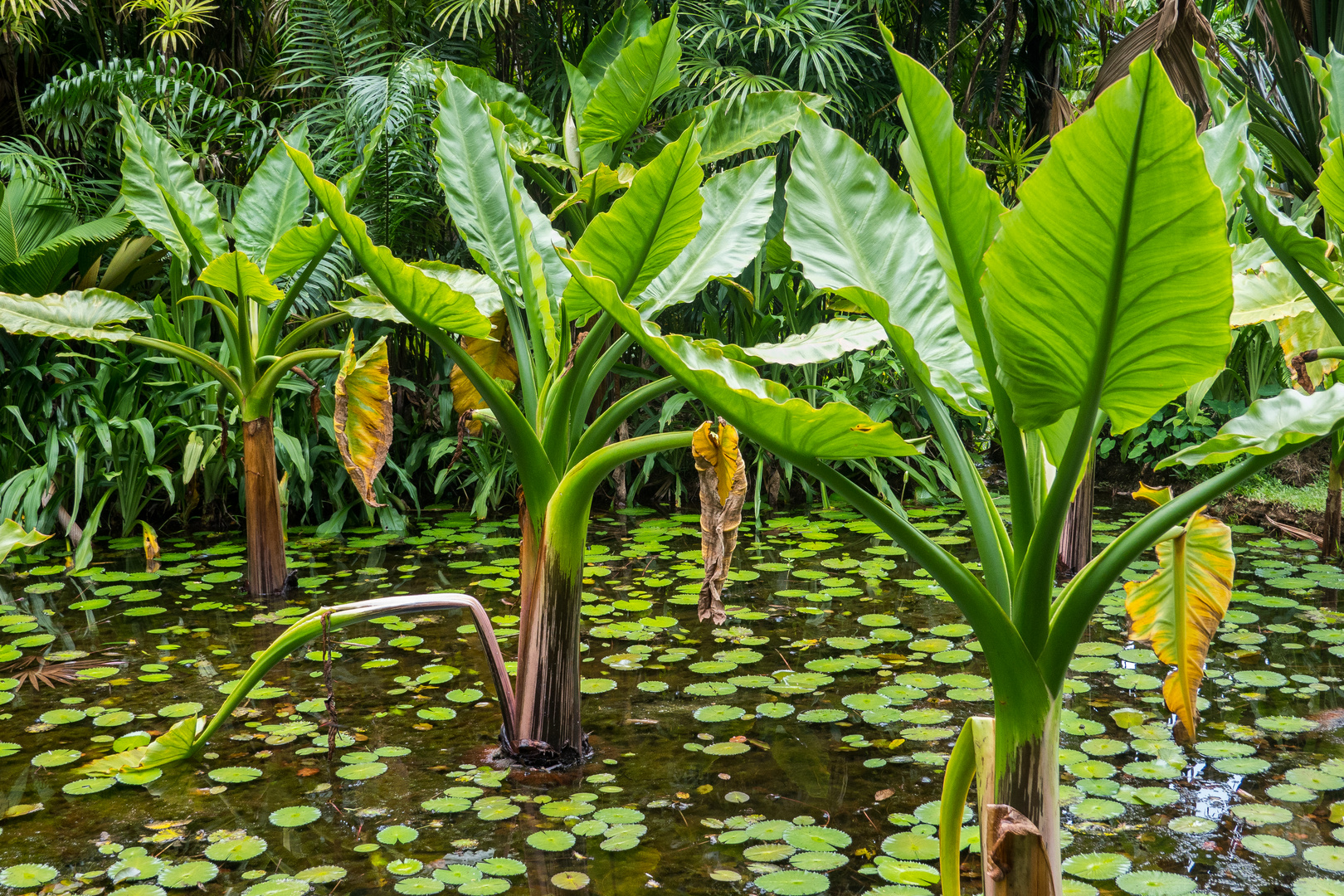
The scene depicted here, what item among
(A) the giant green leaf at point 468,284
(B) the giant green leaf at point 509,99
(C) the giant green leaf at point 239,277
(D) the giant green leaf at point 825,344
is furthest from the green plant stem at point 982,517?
(B) the giant green leaf at point 509,99

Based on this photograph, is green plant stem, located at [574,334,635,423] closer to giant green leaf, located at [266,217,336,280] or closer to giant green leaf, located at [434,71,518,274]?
giant green leaf, located at [434,71,518,274]

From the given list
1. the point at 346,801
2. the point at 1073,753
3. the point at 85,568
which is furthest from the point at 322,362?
the point at 1073,753

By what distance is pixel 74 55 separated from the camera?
5.25 meters

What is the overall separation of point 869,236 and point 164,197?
2477mm

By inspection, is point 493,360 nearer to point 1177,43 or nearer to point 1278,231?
point 1278,231

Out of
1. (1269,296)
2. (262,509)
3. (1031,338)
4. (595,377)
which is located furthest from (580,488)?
(1269,296)

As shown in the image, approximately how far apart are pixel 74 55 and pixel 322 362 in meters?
2.39

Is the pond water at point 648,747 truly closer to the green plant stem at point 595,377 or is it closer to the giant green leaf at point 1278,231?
the green plant stem at point 595,377

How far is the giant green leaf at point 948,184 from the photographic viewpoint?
116 cm

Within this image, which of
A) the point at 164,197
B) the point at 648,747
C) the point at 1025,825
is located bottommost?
the point at 648,747

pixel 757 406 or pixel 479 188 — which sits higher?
pixel 479 188

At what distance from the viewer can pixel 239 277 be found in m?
2.92

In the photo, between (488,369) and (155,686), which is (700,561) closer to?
(488,369)

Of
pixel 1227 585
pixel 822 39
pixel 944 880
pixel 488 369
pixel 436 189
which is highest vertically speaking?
pixel 822 39
